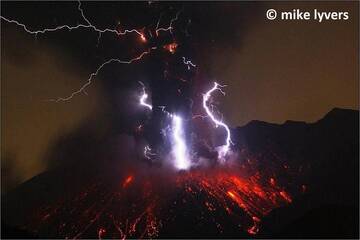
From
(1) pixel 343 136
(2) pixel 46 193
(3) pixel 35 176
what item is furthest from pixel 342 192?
(3) pixel 35 176

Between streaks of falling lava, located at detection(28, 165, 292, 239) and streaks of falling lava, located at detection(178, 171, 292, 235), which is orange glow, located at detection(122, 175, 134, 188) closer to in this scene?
streaks of falling lava, located at detection(28, 165, 292, 239)

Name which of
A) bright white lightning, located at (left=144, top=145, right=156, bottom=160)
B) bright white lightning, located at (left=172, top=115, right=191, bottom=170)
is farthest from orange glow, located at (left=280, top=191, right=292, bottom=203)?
bright white lightning, located at (left=144, top=145, right=156, bottom=160)

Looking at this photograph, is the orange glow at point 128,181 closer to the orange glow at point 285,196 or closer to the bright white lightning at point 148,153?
the bright white lightning at point 148,153

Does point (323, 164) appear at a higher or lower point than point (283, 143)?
lower

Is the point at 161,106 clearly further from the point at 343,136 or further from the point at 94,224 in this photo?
the point at 343,136

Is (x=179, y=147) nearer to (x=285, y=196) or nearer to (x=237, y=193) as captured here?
(x=237, y=193)

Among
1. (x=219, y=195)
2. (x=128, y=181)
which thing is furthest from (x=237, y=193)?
(x=128, y=181)
